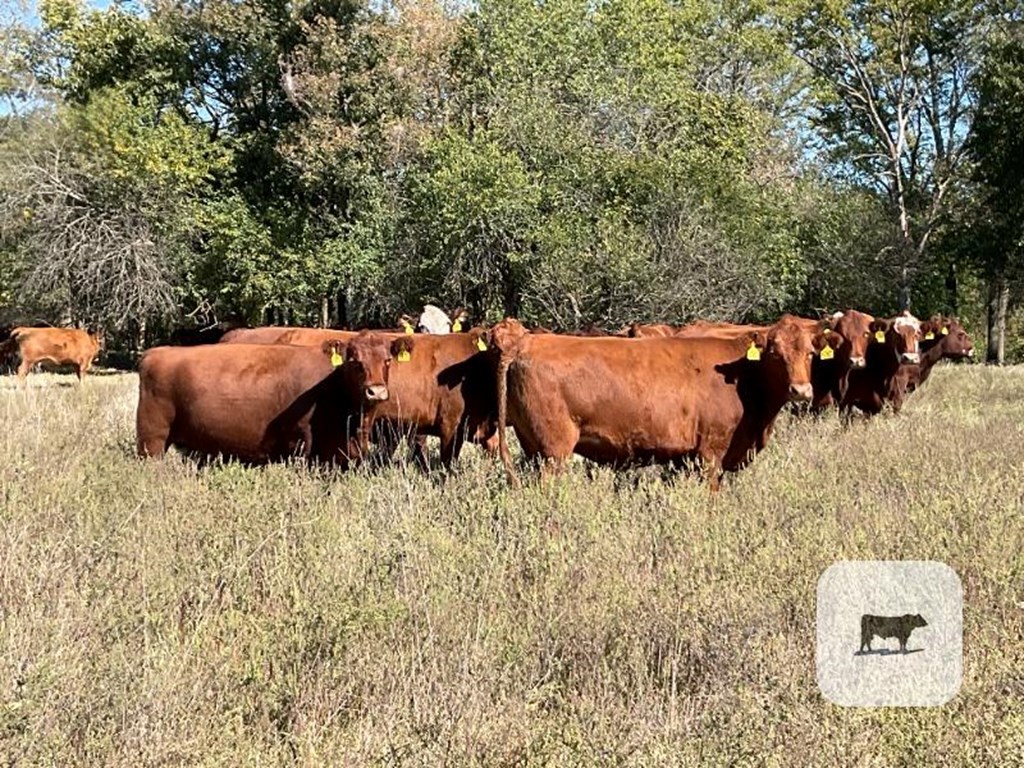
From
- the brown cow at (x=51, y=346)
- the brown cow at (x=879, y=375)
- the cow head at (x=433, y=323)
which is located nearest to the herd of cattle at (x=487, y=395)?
the brown cow at (x=879, y=375)

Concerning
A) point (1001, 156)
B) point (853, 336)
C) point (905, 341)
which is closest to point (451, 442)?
point (853, 336)

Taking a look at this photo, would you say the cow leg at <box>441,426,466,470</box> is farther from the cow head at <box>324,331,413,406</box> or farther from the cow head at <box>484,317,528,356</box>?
the cow head at <box>484,317,528,356</box>

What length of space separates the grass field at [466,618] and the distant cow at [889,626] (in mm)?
231

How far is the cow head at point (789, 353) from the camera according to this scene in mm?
7598

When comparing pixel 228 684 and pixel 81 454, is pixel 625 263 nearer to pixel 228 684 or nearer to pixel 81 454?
pixel 81 454

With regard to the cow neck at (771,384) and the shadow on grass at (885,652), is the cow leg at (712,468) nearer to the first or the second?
the cow neck at (771,384)

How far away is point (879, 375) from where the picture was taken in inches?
489

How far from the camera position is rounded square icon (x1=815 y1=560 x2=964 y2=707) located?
12.0 feet

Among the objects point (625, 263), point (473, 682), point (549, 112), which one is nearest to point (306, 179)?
point (549, 112)

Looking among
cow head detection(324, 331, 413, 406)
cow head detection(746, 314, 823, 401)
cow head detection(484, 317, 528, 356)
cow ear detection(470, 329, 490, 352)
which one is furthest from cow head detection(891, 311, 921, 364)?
cow head detection(324, 331, 413, 406)

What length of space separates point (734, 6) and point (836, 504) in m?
32.0

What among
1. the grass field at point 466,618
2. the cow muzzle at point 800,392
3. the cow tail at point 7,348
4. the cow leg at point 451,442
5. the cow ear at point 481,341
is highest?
the cow ear at point 481,341

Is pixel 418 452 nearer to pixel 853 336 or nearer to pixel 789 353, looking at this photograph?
pixel 789 353

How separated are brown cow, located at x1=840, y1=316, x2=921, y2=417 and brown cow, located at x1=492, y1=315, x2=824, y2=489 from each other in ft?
15.0
